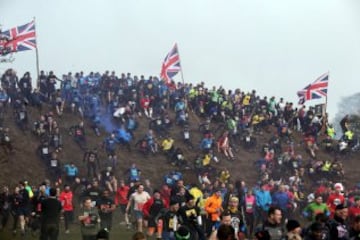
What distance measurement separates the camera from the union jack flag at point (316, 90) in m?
35.0

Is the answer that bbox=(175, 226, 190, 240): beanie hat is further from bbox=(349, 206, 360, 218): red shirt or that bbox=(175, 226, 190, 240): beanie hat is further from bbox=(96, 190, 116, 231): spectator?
bbox=(349, 206, 360, 218): red shirt

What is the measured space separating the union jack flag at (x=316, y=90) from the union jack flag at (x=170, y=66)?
22.3 ft

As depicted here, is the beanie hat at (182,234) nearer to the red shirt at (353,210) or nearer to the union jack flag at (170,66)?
the red shirt at (353,210)

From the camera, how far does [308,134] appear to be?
35156mm

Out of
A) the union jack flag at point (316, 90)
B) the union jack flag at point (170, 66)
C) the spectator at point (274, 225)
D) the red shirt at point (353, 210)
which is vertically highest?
the union jack flag at point (170, 66)

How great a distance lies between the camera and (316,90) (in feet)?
115

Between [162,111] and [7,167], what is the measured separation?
8.96 metres

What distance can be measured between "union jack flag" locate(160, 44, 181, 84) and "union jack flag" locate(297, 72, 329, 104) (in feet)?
22.3

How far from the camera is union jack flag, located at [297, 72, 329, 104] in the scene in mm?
35000

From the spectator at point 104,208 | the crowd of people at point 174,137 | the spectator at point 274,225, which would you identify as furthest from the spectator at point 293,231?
the crowd of people at point 174,137

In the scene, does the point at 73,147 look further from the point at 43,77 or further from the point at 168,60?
the point at 168,60

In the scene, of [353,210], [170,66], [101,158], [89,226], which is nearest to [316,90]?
[170,66]

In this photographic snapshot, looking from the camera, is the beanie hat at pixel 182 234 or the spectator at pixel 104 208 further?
the spectator at pixel 104 208

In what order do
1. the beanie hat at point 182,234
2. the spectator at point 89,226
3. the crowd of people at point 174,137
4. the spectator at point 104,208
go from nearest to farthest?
the beanie hat at point 182,234 < the spectator at point 89,226 < the spectator at point 104,208 < the crowd of people at point 174,137
